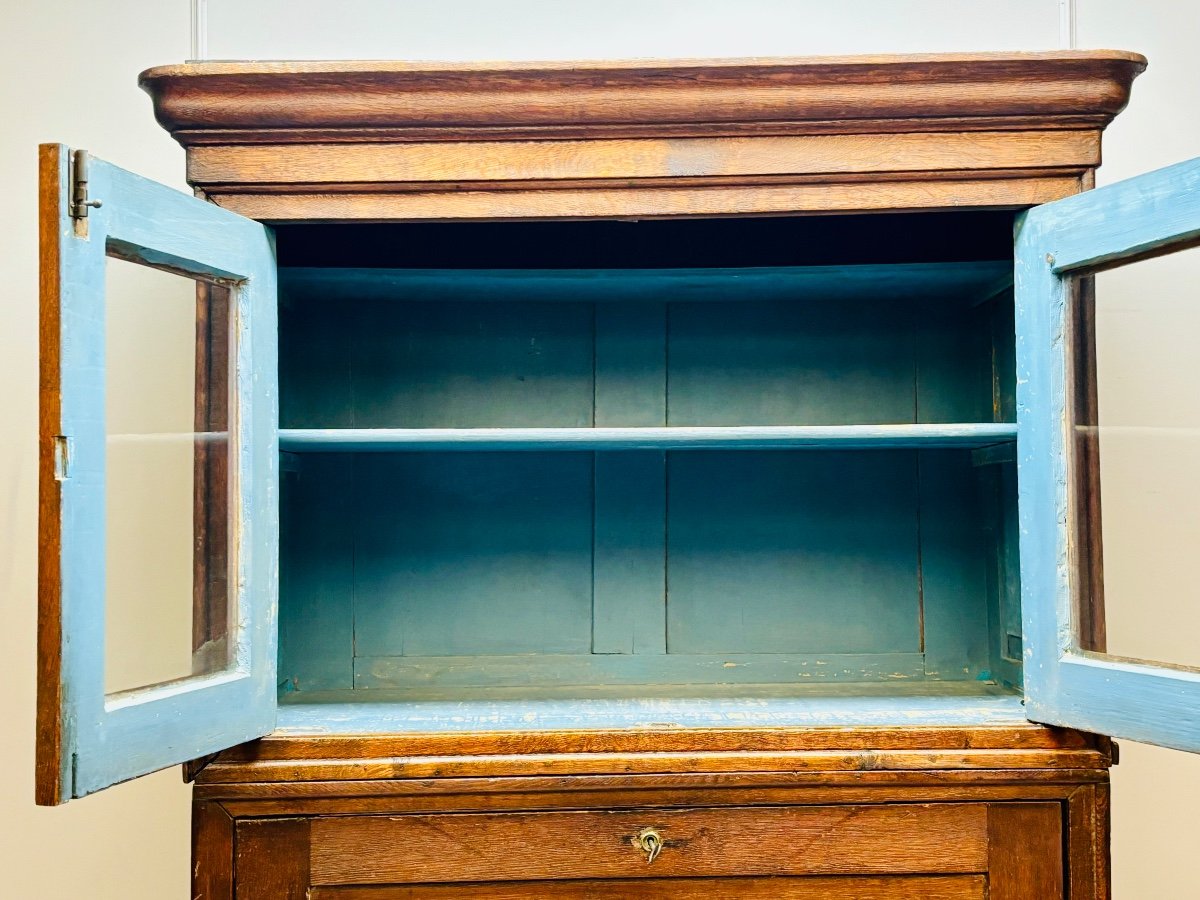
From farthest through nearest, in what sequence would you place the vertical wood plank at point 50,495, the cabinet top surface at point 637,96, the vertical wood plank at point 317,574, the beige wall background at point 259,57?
the beige wall background at point 259,57, the vertical wood plank at point 317,574, the cabinet top surface at point 637,96, the vertical wood plank at point 50,495

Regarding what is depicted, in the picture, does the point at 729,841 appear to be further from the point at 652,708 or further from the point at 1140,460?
the point at 1140,460

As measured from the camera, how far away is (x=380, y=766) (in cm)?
119

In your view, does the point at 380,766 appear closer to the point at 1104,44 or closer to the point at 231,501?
the point at 231,501

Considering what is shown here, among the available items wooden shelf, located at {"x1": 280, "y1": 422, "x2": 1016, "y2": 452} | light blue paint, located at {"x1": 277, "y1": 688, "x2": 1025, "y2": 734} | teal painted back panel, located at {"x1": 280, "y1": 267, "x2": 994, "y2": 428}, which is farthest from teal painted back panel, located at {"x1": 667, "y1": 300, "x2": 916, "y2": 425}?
light blue paint, located at {"x1": 277, "y1": 688, "x2": 1025, "y2": 734}

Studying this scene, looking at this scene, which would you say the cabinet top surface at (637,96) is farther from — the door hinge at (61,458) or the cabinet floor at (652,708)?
the cabinet floor at (652,708)

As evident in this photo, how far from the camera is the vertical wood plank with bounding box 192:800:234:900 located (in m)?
1.18

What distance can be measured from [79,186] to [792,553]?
1118 millimetres

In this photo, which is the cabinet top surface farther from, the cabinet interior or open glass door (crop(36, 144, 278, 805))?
the cabinet interior

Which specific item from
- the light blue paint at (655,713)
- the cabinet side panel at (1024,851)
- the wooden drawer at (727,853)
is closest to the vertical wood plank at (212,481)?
the light blue paint at (655,713)

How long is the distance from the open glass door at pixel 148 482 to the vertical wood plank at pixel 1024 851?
89 centimetres

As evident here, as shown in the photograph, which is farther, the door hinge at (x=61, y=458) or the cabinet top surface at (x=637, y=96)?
the cabinet top surface at (x=637, y=96)

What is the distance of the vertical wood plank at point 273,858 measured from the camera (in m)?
1.19

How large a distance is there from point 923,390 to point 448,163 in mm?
851

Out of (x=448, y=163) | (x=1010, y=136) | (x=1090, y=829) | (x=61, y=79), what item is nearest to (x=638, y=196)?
(x=448, y=163)
